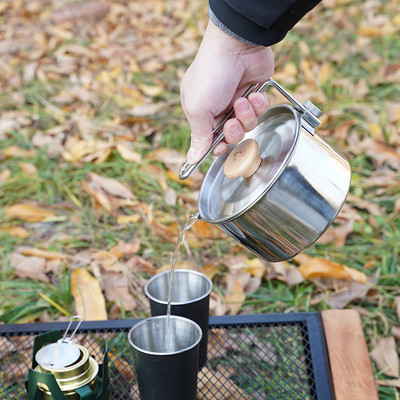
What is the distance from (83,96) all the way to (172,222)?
1.20m

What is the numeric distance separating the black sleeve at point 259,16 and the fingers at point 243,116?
0.42 ft

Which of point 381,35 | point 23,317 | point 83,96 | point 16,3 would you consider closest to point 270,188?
point 23,317

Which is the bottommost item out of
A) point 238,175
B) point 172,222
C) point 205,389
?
point 172,222

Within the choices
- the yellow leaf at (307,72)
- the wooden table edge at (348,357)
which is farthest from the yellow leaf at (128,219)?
the yellow leaf at (307,72)

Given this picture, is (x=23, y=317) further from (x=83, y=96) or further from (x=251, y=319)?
(x=83, y=96)

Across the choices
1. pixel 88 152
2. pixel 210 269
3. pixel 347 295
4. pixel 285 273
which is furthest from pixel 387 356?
pixel 88 152

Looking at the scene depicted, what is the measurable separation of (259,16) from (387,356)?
103 centimetres

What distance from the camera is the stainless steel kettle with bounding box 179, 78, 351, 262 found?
41.8 inches

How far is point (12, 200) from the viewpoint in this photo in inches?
88.1

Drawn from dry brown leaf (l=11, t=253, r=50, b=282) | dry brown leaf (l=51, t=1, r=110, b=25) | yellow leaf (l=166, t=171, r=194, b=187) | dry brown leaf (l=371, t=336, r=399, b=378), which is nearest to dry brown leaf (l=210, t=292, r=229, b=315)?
dry brown leaf (l=371, t=336, r=399, b=378)

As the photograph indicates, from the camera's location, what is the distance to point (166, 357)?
103cm

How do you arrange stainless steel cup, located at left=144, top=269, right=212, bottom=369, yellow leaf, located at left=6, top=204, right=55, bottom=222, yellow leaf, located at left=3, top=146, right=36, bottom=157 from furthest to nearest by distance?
1. yellow leaf, located at left=3, top=146, right=36, bottom=157
2. yellow leaf, located at left=6, top=204, right=55, bottom=222
3. stainless steel cup, located at left=144, top=269, right=212, bottom=369

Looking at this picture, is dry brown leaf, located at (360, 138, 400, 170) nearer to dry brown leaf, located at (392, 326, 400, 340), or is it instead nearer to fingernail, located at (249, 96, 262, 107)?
dry brown leaf, located at (392, 326, 400, 340)

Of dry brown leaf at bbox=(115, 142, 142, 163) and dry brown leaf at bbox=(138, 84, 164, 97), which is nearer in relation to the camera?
dry brown leaf at bbox=(115, 142, 142, 163)
